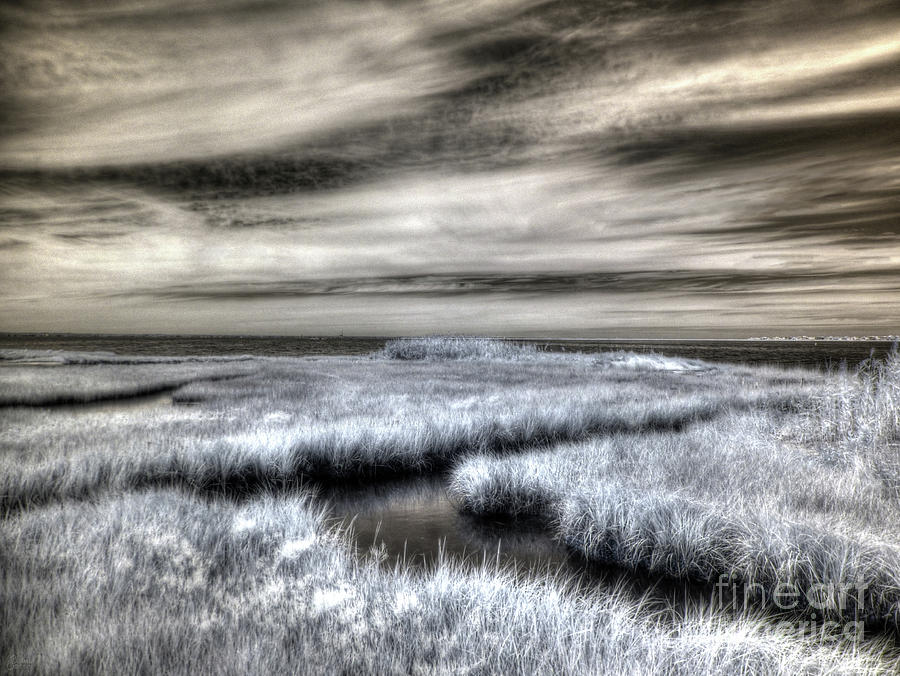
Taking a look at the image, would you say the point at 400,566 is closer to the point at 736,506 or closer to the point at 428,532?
the point at 428,532

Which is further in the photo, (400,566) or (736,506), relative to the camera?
(736,506)

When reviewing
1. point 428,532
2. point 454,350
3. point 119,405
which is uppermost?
point 454,350

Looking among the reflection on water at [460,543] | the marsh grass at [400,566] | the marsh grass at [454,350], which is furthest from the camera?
the marsh grass at [454,350]

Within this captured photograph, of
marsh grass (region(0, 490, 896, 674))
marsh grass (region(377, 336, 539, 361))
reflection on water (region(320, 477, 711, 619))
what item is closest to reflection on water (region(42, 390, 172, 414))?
reflection on water (region(320, 477, 711, 619))

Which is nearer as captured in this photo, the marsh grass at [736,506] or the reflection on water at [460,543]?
the marsh grass at [736,506]

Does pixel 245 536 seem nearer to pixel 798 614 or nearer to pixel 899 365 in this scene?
pixel 798 614

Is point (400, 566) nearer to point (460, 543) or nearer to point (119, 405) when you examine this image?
point (460, 543)

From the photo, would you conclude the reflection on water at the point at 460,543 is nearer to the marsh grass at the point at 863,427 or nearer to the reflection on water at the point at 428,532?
the reflection on water at the point at 428,532

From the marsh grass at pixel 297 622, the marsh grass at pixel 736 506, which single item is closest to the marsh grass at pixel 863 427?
the marsh grass at pixel 736 506

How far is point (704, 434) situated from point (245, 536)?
29.6 feet

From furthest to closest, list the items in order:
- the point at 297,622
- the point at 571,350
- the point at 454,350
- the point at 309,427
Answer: the point at 571,350
the point at 454,350
the point at 309,427
the point at 297,622

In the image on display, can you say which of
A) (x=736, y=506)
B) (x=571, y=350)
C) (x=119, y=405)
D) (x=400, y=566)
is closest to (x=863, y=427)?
(x=736, y=506)

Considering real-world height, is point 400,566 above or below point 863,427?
below

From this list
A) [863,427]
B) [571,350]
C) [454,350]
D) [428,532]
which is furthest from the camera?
[571,350]
